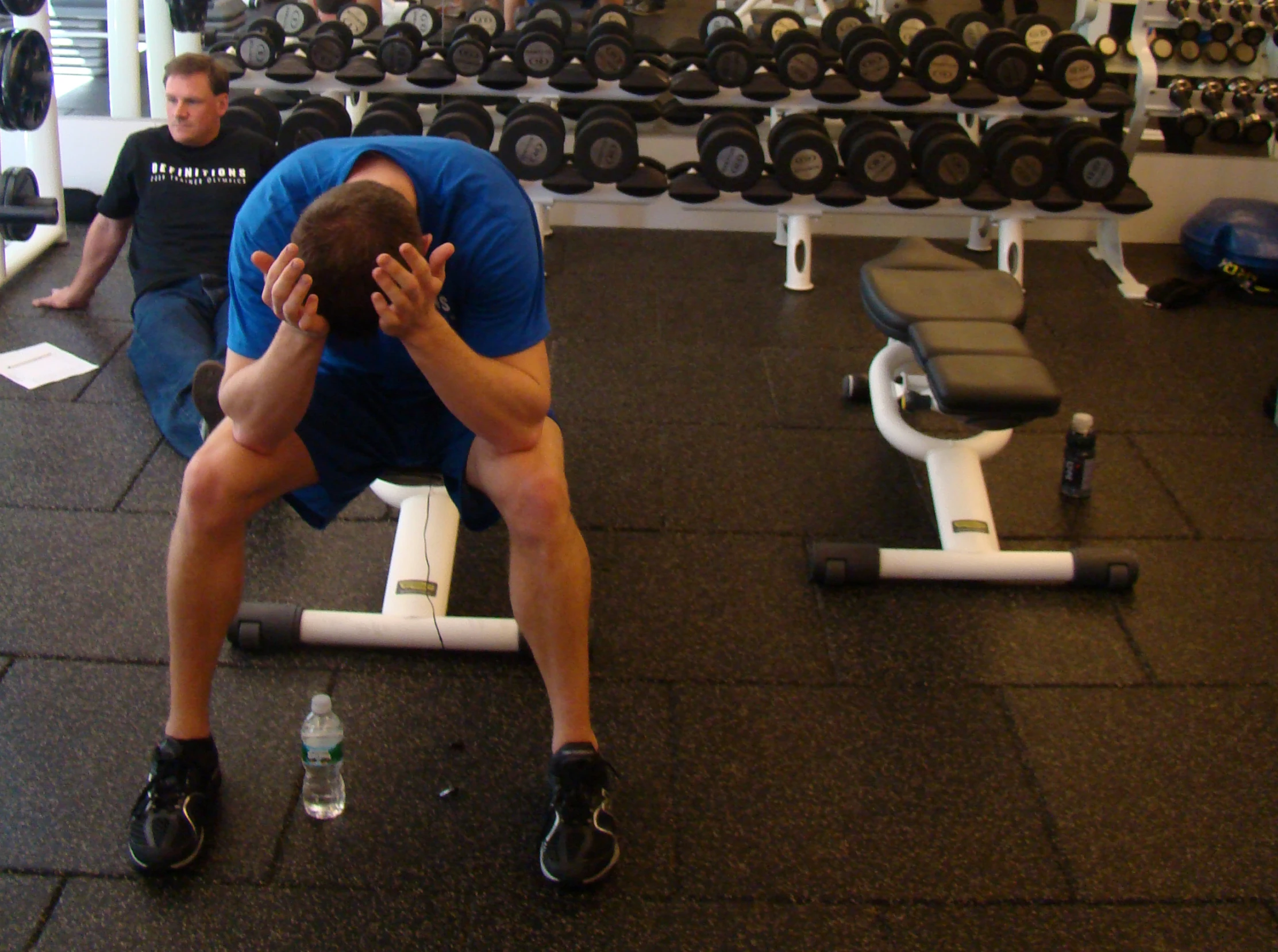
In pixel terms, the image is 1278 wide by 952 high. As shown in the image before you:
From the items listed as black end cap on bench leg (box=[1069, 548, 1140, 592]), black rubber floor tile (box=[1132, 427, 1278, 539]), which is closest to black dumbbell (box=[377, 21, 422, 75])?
black rubber floor tile (box=[1132, 427, 1278, 539])

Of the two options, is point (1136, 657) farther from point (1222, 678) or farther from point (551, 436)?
point (551, 436)

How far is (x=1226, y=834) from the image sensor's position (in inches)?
69.7

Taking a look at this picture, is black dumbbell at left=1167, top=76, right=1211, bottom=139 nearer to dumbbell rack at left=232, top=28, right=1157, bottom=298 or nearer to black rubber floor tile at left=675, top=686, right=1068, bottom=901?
dumbbell rack at left=232, top=28, right=1157, bottom=298

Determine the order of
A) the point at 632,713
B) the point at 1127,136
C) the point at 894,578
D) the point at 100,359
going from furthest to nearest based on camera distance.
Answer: the point at 1127,136 → the point at 100,359 → the point at 894,578 → the point at 632,713

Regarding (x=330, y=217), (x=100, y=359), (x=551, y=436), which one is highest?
(x=330, y=217)

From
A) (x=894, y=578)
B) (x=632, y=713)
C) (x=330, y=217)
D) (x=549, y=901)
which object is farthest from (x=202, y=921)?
(x=894, y=578)

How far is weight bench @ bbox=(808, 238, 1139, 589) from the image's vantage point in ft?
6.80

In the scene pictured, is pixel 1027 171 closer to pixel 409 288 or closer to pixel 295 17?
pixel 295 17

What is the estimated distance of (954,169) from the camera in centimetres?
357

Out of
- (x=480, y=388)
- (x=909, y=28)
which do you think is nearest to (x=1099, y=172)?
(x=909, y=28)

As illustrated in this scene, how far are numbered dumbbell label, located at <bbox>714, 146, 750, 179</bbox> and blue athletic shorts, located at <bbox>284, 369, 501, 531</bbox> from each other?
6.51 feet

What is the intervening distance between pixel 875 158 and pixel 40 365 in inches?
92.5

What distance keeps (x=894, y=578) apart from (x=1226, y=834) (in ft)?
2.41

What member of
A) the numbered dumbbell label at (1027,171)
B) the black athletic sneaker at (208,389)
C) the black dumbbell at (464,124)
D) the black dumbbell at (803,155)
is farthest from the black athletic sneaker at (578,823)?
the numbered dumbbell label at (1027,171)
